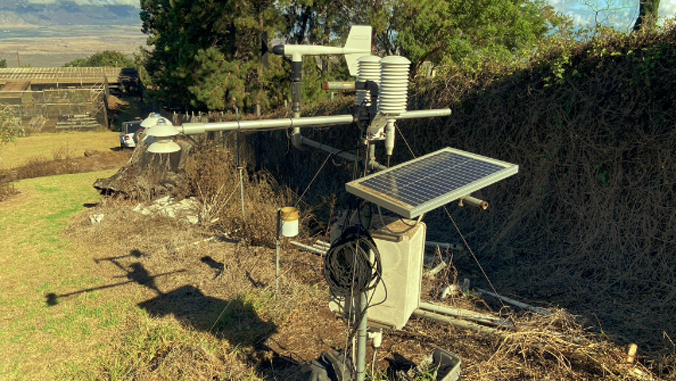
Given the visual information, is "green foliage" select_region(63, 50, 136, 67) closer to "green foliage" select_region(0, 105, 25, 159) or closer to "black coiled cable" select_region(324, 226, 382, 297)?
"green foliage" select_region(0, 105, 25, 159)

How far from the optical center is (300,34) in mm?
23641

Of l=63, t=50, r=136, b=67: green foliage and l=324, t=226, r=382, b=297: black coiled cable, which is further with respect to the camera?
l=63, t=50, r=136, b=67: green foliage

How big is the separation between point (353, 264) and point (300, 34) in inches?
875

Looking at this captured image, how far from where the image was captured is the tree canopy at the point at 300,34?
65.1 feet

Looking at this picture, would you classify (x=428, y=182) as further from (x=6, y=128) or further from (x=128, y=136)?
(x=128, y=136)

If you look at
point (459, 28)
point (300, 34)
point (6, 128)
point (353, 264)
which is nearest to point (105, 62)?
point (300, 34)

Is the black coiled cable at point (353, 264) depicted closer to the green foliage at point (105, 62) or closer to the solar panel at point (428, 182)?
the solar panel at point (428, 182)

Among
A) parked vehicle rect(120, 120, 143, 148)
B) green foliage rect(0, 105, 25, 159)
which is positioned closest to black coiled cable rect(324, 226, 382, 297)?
green foliage rect(0, 105, 25, 159)

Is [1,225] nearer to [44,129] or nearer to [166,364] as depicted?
[166,364]

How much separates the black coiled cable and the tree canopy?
1572 centimetres

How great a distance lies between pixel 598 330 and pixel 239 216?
6541mm

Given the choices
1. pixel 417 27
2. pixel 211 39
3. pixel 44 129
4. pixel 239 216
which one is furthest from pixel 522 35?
pixel 44 129

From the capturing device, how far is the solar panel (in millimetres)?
2918

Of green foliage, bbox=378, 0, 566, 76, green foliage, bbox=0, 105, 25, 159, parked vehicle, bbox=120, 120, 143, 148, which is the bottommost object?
parked vehicle, bbox=120, 120, 143, 148
